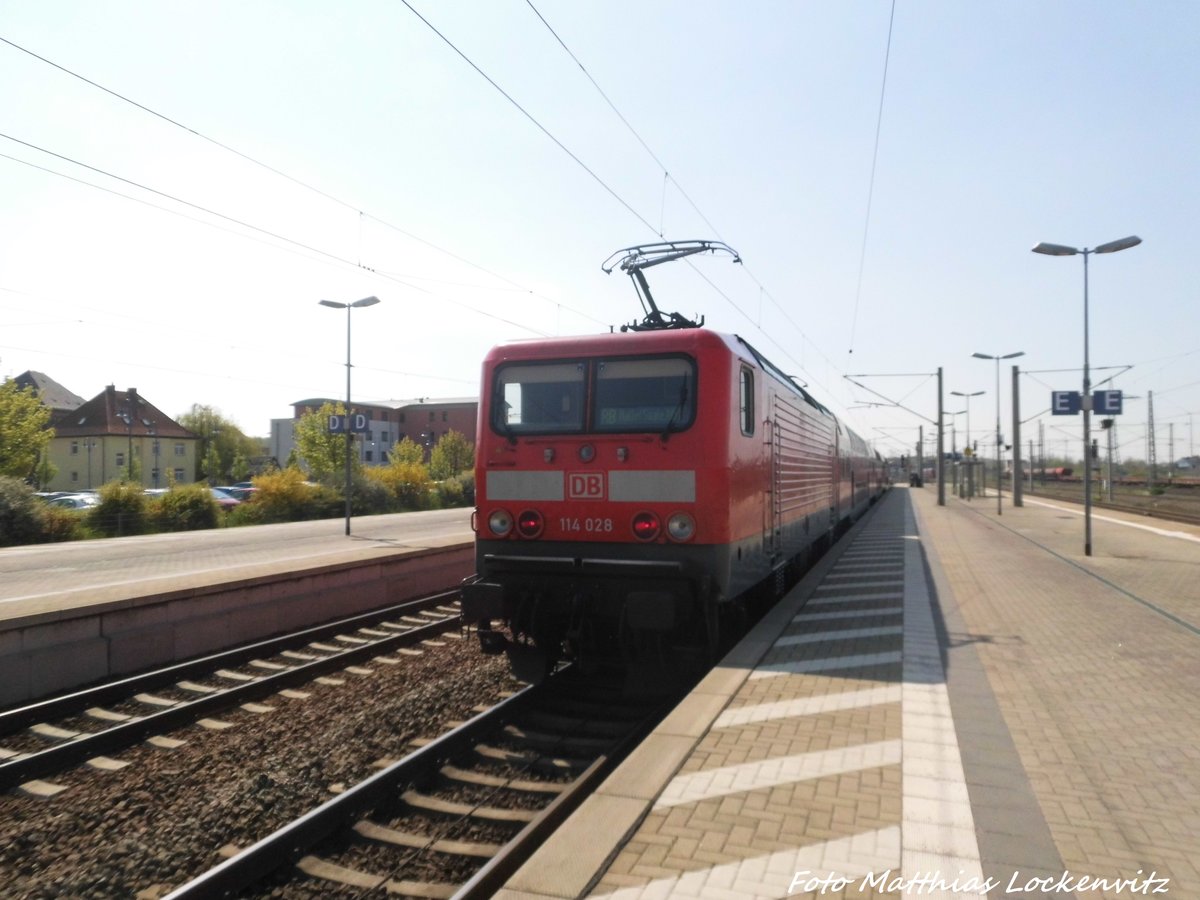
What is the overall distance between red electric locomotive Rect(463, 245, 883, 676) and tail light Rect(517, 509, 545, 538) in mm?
12

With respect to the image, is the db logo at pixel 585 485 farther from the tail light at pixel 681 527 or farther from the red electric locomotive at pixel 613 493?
the tail light at pixel 681 527

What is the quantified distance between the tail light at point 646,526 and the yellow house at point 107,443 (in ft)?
179

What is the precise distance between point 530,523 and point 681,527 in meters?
1.38

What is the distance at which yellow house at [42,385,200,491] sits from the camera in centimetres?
5631

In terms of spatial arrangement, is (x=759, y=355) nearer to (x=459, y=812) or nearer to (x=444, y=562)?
(x=459, y=812)

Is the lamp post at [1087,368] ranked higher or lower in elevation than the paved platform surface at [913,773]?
higher

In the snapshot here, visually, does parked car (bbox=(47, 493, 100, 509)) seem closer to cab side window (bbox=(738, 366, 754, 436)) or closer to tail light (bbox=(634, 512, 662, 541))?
tail light (bbox=(634, 512, 662, 541))

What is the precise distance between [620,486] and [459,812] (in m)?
3.05

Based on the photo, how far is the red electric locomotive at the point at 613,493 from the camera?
283 inches

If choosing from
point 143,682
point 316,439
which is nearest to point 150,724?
point 143,682

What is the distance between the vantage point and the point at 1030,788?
4.76 m

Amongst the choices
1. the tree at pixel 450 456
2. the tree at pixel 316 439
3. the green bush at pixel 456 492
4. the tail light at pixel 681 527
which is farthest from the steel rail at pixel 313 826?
the tree at pixel 450 456

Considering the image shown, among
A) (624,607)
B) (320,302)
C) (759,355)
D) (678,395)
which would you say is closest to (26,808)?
(624,607)

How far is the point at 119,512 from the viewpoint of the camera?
25031mm
